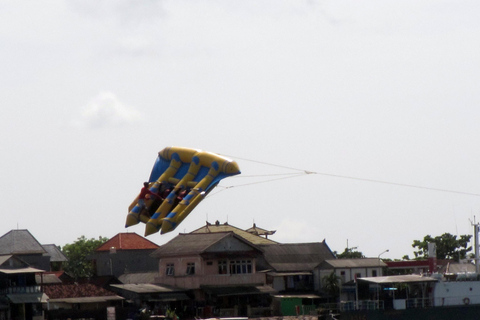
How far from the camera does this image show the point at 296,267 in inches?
3494

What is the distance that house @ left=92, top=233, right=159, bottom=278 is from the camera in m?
96.5

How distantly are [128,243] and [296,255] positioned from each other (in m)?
17.9

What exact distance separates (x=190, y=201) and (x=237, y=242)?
88.4 ft

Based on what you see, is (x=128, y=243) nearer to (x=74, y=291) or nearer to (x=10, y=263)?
(x=74, y=291)

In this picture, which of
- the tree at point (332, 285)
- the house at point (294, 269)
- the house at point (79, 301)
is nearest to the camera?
the house at point (79, 301)

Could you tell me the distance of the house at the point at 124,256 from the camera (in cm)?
9650

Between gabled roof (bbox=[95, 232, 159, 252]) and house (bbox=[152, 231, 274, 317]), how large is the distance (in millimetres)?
15274

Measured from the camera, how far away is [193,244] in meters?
82.6

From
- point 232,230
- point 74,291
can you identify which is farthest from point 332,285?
point 74,291

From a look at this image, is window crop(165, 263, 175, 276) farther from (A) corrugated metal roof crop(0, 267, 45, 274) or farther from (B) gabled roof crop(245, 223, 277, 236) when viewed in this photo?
(B) gabled roof crop(245, 223, 277, 236)

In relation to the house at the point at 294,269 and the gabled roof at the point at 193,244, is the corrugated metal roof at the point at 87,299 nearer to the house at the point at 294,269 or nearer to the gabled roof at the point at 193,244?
the gabled roof at the point at 193,244

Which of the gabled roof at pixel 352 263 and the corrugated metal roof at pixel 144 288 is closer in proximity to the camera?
the corrugated metal roof at pixel 144 288

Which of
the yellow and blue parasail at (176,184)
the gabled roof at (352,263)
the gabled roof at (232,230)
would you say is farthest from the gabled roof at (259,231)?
the yellow and blue parasail at (176,184)

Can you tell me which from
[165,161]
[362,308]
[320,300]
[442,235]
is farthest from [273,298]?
[442,235]
